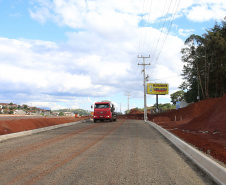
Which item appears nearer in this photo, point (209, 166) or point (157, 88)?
point (209, 166)

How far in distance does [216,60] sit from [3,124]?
4713 centimetres

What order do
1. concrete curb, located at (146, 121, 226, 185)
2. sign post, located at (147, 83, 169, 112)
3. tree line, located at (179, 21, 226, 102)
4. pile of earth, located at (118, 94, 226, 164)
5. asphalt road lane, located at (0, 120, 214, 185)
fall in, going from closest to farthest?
concrete curb, located at (146, 121, 226, 185) < asphalt road lane, located at (0, 120, 214, 185) < pile of earth, located at (118, 94, 226, 164) < tree line, located at (179, 21, 226, 102) < sign post, located at (147, 83, 169, 112)

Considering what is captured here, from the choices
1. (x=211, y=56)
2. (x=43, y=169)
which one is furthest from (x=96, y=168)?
(x=211, y=56)

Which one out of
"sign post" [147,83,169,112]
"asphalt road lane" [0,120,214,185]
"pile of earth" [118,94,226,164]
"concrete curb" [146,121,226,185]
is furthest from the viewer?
"sign post" [147,83,169,112]

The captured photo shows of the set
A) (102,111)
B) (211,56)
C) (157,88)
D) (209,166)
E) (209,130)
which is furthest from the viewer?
(157,88)

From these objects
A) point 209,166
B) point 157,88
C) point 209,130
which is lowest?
point 209,166

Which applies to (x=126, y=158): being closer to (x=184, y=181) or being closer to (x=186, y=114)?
(x=184, y=181)

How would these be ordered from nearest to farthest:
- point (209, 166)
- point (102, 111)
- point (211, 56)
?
point (209, 166), point (102, 111), point (211, 56)

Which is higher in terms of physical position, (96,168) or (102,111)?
(102,111)

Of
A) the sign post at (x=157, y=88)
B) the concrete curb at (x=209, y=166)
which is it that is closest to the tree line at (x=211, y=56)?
the sign post at (x=157, y=88)

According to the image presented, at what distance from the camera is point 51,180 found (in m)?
5.26

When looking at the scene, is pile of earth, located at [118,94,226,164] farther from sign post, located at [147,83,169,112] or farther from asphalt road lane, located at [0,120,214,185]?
sign post, located at [147,83,169,112]

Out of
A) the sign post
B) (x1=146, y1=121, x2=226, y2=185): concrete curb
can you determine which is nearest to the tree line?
the sign post

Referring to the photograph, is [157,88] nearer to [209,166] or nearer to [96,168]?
[209,166]
